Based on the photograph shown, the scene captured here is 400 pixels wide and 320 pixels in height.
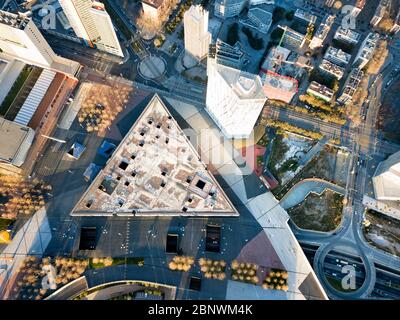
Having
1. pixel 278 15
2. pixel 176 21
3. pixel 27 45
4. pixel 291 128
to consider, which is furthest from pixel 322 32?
pixel 27 45

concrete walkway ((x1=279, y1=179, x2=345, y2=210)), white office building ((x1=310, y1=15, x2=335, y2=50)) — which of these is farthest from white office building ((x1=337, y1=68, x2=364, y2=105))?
concrete walkway ((x1=279, y1=179, x2=345, y2=210))

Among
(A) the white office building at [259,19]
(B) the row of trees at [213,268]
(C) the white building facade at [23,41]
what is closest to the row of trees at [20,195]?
(C) the white building facade at [23,41]

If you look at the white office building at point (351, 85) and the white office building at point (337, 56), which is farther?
the white office building at point (337, 56)

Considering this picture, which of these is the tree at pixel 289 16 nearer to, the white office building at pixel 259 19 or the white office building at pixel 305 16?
the white office building at pixel 305 16

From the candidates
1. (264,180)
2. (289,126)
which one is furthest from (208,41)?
(264,180)
